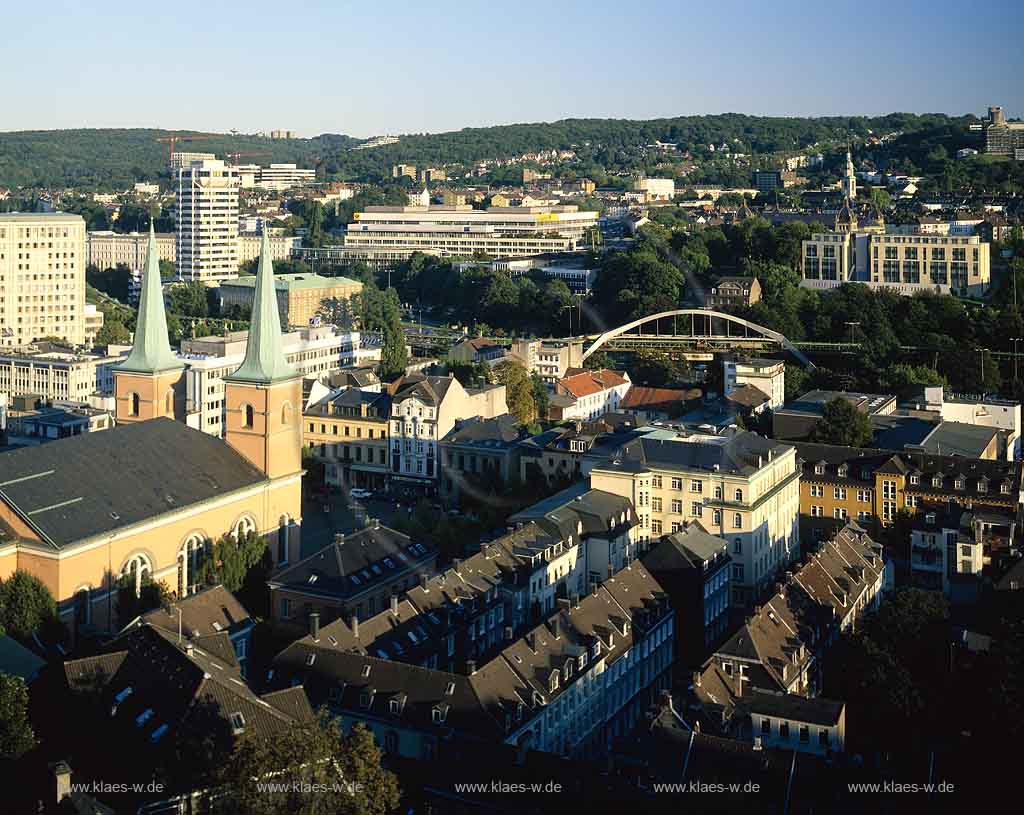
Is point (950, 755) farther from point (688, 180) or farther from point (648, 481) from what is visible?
point (688, 180)

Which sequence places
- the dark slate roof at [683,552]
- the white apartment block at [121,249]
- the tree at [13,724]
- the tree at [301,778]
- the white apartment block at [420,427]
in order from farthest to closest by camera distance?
the white apartment block at [121,249] → the white apartment block at [420,427] → the dark slate roof at [683,552] → the tree at [13,724] → the tree at [301,778]

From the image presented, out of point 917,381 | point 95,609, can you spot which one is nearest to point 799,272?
point 917,381

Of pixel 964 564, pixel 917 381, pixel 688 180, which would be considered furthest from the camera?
pixel 688 180

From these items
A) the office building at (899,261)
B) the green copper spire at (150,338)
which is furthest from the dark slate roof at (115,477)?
the office building at (899,261)

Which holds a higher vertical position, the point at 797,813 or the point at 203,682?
the point at 203,682

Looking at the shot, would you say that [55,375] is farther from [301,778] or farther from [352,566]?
[301,778]

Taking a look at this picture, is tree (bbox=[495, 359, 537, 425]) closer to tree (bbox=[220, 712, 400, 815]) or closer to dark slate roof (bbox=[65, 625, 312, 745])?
dark slate roof (bbox=[65, 625, 312, 745])

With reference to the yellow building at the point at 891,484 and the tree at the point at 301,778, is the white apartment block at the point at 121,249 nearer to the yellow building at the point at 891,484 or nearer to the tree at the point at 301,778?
the yellow building at the point at 891,484
